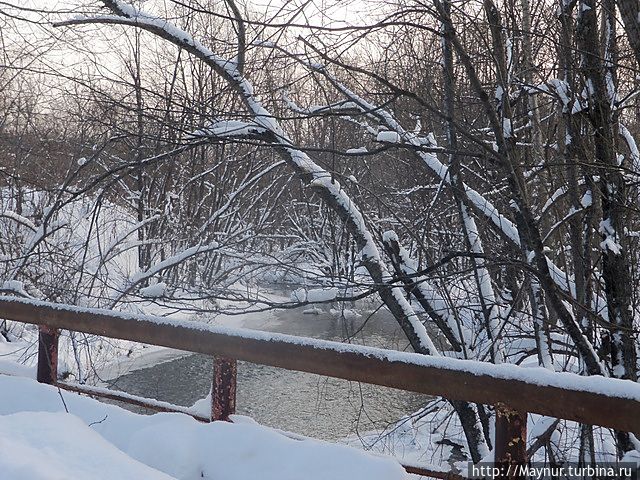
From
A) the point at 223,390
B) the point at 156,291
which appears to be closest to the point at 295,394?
the point at 156,291

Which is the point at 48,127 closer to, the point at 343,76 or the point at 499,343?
the point at 343,76

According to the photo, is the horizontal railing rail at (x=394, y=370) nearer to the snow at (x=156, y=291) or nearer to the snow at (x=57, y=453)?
the snow at (x=57, y=453)

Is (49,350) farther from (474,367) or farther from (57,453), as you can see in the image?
(474,367)

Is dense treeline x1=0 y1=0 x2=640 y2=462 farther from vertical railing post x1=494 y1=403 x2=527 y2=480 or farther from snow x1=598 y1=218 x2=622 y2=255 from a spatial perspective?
vertical railing post x1=494 y1=403 x2=527 y2=480

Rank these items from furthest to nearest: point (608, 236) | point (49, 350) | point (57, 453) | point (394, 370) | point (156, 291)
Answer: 1. point (156, 291)
2. point (608, 236)
3. point (49, 350)
4. point (394, 370)
5. point (57, 453)

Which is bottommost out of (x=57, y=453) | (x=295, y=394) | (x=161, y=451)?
(x=295, y=394)

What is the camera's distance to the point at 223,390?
3006 mm

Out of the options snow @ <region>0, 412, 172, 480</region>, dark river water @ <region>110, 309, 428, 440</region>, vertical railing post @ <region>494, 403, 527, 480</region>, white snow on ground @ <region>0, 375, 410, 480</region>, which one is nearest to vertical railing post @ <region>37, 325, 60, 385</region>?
white snow on ground @ <region>0, 375, 410, 480</region>

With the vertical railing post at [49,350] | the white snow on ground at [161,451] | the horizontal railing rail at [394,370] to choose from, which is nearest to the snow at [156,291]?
the vertical railing post at [49,350]

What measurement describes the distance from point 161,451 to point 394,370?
1021mm

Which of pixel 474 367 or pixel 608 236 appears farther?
pixel 608 236

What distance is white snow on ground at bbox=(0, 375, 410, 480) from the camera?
1.96 m

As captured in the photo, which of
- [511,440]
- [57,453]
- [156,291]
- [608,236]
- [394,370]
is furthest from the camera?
[156,291]

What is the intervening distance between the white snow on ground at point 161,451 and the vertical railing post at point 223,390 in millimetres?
130
